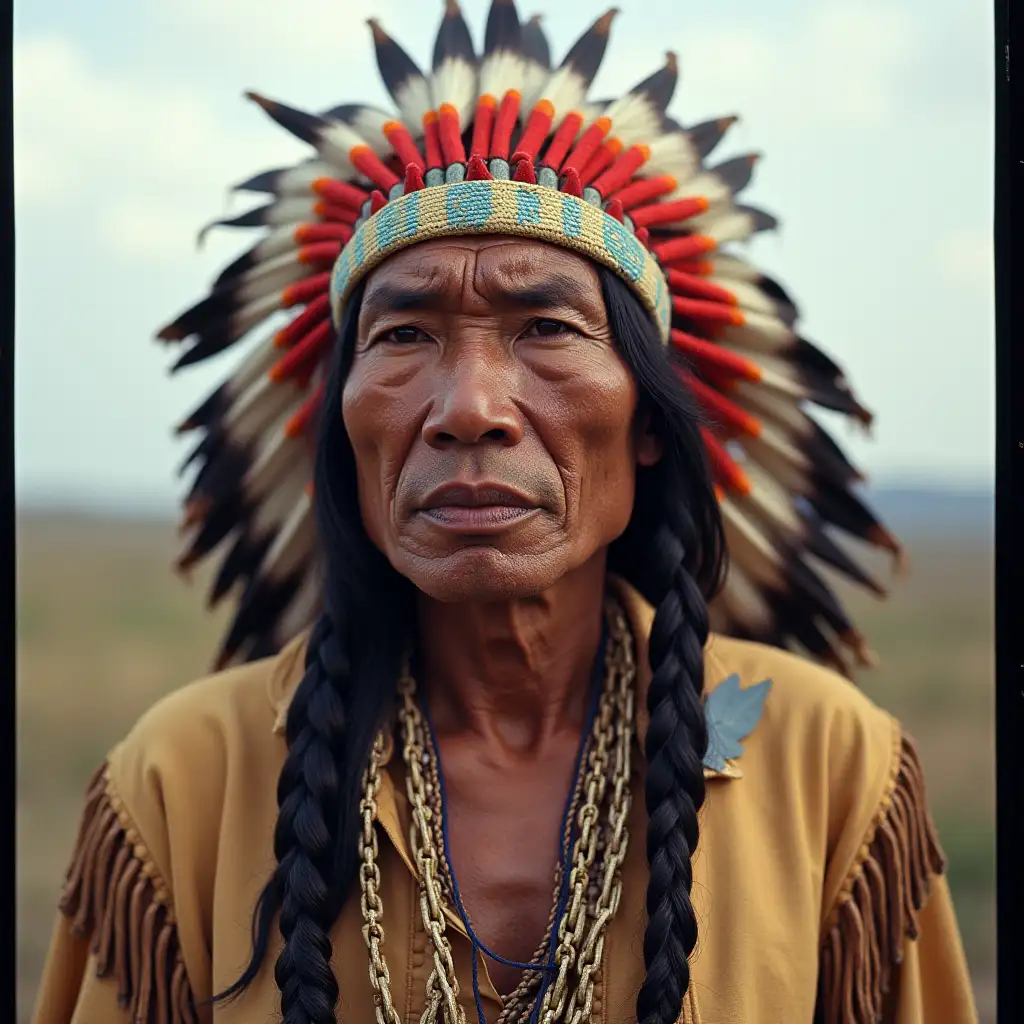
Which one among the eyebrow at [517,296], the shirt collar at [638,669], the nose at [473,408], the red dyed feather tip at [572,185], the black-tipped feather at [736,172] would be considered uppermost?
the black-tipped feather at [736,172]

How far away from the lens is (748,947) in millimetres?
1980

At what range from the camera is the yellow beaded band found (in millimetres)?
2082

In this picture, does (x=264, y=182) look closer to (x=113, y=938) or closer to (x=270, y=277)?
(x=270, y=277)

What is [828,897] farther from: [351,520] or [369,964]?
[351,520]

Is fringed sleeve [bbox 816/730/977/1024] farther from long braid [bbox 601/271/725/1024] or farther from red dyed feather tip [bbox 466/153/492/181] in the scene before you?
red dyed feather tip [bbox 466/153/492/181]

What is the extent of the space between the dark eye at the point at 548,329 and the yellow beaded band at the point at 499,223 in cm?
14

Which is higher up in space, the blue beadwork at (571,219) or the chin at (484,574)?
the blue beadwork at (571,219)

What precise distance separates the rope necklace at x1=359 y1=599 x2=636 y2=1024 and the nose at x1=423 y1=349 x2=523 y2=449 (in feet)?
1.71

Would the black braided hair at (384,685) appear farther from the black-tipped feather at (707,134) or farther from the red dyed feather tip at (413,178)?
the black-tipped feather at (707,134)

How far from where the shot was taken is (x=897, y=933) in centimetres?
212

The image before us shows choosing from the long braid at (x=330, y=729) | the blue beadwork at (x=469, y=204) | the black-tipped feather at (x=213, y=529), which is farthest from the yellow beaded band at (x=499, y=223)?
the black-tipped feather at (x=213, y=529)

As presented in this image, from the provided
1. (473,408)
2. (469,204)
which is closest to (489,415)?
(473,408)

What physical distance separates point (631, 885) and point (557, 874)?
0.41ft

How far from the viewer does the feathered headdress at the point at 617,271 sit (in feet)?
7.47
